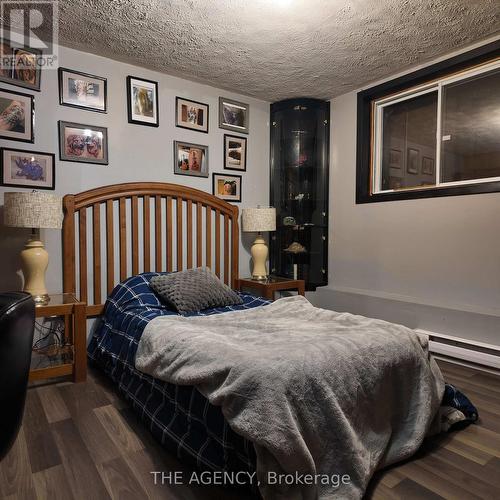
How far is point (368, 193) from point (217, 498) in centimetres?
278

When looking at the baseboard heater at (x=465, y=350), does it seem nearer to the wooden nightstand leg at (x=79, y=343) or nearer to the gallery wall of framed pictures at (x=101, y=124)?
the gallery wall of framed pictures at (x=101, y=124)

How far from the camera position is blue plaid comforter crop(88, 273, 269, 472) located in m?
1.31

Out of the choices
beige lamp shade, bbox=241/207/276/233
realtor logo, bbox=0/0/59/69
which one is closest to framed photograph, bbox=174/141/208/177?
beige lamp shade, bbox=241/207/276/233

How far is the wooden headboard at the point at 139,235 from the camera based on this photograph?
2.63m

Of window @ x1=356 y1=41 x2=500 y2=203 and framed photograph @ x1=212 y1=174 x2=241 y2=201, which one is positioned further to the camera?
framed photograph @ x1=212 y1=174 x2=241 y2=201

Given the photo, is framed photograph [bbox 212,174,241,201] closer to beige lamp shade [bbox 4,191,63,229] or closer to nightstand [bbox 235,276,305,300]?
nightstand [bbox 235,276,305,300]

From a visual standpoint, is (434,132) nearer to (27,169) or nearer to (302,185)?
(302,185)

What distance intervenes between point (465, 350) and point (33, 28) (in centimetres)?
367

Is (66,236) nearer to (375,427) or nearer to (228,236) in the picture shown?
(228,236)

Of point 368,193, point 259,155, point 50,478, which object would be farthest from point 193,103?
point 50,478

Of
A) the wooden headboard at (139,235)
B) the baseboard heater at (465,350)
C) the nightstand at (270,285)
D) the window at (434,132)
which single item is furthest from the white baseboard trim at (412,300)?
the wooden headboard at (139,235)

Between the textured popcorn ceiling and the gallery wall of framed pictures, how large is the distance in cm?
23

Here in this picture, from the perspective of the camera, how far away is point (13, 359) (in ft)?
2.58

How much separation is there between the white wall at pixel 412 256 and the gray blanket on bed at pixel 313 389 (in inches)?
46.2
